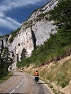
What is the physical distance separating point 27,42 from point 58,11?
13058 centimetres

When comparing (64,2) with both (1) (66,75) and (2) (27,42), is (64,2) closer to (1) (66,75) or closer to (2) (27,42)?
(1) (66,75)

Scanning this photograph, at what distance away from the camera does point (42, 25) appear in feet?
519

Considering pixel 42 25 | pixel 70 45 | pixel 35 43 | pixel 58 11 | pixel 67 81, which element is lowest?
pixel 67 81

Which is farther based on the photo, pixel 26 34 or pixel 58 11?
pixel 26 34

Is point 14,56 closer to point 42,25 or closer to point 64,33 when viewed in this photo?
point 42,25

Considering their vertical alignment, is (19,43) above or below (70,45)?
above

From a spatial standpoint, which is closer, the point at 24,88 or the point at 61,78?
the point at 24,88

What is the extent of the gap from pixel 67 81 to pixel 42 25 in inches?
5289

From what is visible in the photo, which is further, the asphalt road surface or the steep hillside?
the asphalt road surface

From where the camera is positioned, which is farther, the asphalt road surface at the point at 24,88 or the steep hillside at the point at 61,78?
the asphalt road surface at the point at 24,88

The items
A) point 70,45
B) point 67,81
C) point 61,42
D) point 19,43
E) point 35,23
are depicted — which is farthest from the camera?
point 19,43

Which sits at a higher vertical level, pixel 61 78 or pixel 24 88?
pixel 61 78

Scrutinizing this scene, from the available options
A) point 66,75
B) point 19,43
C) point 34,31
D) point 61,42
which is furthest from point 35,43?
point 66,75

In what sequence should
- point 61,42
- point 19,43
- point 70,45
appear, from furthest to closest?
point 19,43 < point 61,42 < point 70,45
